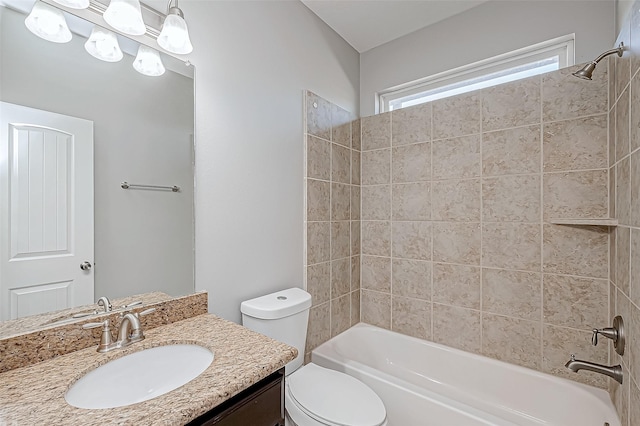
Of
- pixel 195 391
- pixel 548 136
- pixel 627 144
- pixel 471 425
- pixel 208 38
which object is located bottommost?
pixel 471 425

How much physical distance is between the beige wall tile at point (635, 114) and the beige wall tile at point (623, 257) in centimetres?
34

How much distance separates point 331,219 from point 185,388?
147 cm

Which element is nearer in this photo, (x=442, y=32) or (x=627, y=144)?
(x=627, y=144)

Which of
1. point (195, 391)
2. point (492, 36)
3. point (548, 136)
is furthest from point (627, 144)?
point (195, 391)

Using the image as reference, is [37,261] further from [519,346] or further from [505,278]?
[519,346]

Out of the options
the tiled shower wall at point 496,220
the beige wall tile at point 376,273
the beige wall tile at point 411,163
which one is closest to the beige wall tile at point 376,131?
the tiled shower wall at point 496,220

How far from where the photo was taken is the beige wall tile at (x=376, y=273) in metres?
2.28

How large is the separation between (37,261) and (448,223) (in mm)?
2057

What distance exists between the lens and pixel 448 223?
2002mm

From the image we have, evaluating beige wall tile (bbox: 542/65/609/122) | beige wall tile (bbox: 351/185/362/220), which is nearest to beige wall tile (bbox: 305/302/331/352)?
beige wall tile (bbox: 351/185/362/220)

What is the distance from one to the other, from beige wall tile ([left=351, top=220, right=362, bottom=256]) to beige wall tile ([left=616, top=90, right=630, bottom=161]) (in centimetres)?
151

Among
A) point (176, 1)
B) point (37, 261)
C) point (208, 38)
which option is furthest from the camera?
point (208, 38)

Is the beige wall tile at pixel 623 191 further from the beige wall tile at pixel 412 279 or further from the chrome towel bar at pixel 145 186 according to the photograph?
the chrome towel bar at pixel 145 186

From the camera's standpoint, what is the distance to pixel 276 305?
1470 millimetres
